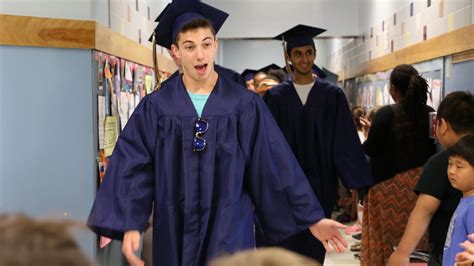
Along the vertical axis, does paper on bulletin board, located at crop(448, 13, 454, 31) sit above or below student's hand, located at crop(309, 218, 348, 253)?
above

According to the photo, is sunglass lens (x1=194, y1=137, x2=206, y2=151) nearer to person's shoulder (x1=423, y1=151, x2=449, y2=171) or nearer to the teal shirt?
the teal shirt

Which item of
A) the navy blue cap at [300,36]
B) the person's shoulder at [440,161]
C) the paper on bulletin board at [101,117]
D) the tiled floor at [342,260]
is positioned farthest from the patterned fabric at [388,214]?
the paper on bulletin board at [101,117]

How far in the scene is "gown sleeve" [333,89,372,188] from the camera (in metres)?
4.59

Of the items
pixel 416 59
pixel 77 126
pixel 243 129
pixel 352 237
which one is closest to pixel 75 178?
pixel 77 126

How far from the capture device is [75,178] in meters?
3.74

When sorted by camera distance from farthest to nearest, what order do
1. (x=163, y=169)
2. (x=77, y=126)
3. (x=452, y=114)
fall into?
(x=77, y=126), (x=452, y=114), (x=163, y=169)

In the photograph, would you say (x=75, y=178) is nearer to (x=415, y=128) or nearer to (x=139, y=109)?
(x=139, y=109)

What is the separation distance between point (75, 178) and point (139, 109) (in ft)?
2.87

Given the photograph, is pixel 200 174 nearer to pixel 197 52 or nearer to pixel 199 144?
pixel 199 144

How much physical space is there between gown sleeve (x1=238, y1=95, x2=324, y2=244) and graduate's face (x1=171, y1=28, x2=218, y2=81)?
25cm

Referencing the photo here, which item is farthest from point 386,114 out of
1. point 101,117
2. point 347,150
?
point 101,117

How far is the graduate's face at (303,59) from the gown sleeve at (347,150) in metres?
0.26

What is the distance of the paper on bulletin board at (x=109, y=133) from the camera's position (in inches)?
158

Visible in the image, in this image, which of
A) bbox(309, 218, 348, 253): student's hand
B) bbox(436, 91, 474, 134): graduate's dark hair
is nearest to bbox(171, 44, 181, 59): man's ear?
bbox(309, 218, 348, 253): student's hand
